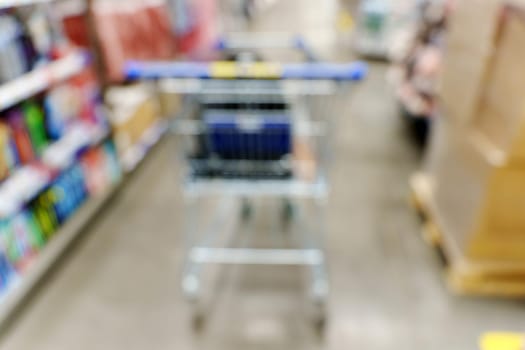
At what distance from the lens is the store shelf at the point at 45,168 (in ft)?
5.76

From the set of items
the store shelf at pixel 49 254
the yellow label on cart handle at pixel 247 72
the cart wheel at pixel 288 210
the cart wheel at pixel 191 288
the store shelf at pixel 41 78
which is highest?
the yellow label on cart handle at pixel 247 72

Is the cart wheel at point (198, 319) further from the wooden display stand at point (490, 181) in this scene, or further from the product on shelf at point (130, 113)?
the product on shelf at point (130, 113)

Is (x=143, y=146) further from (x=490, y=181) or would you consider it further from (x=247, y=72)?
(x=490, y=181)

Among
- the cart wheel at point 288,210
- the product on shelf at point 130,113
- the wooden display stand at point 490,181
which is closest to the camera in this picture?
the wooden display stand at point 490,181

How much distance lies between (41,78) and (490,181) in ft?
6.27

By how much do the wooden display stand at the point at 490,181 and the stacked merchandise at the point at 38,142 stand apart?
6.01 ft

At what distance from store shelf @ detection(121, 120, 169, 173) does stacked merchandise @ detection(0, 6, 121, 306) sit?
14.6 inches

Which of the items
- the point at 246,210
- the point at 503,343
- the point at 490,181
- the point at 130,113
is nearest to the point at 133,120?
the point at 130,113

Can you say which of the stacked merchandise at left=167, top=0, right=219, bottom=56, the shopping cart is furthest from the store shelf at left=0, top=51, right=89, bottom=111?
the stacked merchandise at left=167, top=0, right=219, bottom=56

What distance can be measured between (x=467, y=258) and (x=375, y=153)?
140 centimetres

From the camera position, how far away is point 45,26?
6.44 feet

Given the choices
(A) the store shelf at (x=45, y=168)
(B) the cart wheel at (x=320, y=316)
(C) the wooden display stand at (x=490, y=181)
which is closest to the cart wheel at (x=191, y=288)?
(B) the cart wheel at (x=320, y=316)

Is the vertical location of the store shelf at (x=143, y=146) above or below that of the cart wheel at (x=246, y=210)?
above

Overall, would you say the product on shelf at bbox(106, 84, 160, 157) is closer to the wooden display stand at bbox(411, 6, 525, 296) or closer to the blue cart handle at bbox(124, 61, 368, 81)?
the blue cart handle at bbox(124, 61, 368, 81)
